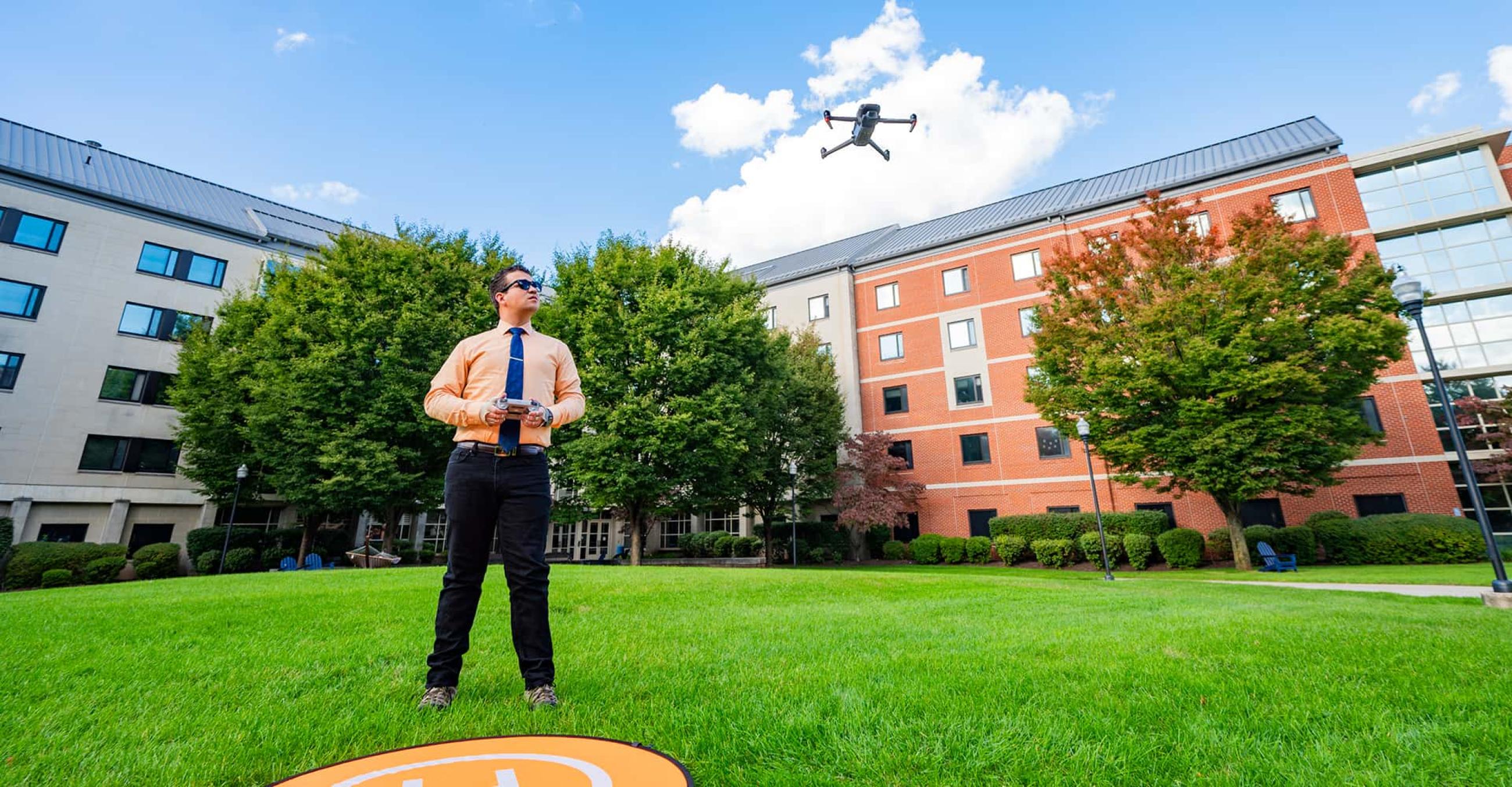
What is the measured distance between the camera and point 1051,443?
88.5ft

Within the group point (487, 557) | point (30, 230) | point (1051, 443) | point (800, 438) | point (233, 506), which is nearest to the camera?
point (487, 557)

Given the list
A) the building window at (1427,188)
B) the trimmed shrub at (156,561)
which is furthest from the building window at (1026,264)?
the trimmed shrub at (156,561)

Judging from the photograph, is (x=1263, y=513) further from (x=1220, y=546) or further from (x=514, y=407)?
(x=514, y=407)

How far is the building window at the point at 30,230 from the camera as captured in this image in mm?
23641

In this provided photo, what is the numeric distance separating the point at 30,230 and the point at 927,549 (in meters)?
38.8

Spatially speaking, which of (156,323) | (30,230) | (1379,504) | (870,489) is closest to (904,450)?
(870,489)

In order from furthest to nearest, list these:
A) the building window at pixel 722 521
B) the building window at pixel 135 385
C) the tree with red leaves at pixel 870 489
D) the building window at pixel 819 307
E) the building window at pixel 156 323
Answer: the building window at pixel 819 307 < the building window at pixel 722 521 < the tree with red leaves at pixel 870 489 < the building window at pixel 156 323 < the building window at pixel 135 385

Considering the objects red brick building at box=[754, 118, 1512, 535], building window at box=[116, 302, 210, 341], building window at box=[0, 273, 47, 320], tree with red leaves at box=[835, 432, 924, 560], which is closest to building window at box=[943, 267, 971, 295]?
red brick building at box=[754, 118, 1512, 535]

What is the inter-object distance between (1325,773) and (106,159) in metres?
42.4

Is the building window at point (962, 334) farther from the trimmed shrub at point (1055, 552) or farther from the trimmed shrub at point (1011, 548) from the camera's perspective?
the trimmed shrub at point (1055, 552)

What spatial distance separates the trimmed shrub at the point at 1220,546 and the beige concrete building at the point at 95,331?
38.3 meters

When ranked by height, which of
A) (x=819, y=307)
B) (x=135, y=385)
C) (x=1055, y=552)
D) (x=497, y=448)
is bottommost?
(x=1055, y=552)

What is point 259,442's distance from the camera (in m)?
20.6

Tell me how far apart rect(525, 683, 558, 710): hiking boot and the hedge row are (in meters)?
24.1
